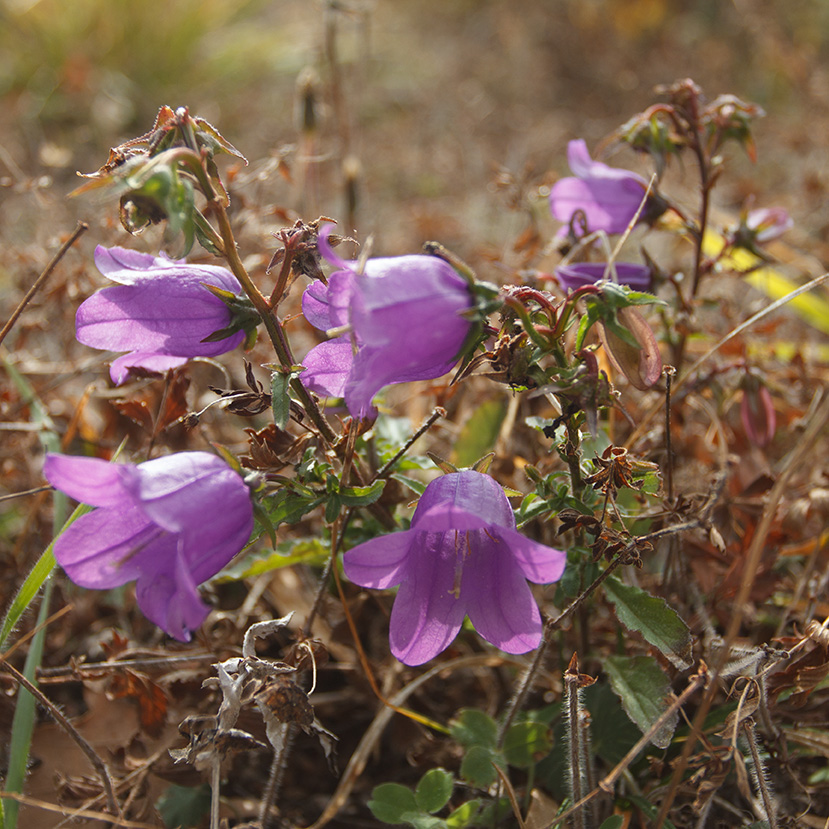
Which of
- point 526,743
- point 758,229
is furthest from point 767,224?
point 526,743

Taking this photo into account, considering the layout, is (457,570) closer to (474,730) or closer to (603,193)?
(474,730)

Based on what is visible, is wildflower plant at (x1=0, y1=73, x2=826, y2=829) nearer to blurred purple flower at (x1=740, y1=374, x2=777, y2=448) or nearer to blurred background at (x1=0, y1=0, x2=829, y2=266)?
blurred purple flower at (x1=740, y1=374, x2=777, y2=448)

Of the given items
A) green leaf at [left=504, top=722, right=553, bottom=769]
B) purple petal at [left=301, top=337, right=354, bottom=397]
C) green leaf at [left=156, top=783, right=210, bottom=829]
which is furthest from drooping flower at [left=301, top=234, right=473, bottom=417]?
green leaf at [left=156, top=783, right=210, bottom=829]

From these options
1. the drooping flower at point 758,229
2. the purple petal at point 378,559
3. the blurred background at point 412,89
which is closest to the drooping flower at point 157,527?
the purple petal at point 378,559

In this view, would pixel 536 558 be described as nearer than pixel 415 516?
Yes

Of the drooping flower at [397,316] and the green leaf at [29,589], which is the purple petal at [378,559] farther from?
the green leaf at [29,589]

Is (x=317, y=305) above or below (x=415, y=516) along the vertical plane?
above
